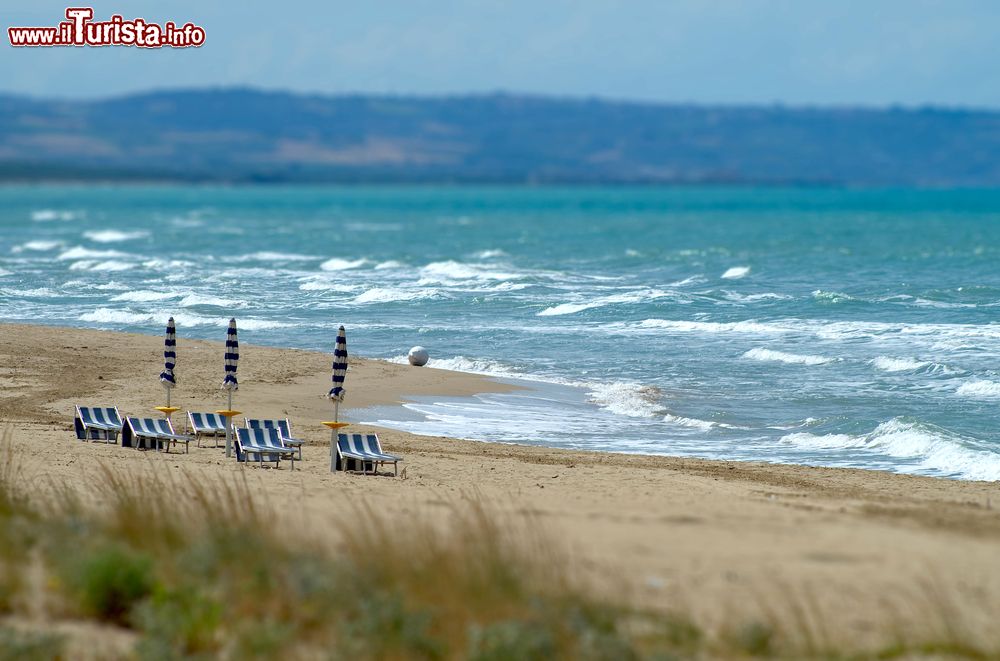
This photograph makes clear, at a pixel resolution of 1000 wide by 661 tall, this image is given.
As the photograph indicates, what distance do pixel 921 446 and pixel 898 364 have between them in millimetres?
7110

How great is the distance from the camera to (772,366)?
80.0ft

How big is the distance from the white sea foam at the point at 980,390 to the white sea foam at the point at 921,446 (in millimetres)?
3130

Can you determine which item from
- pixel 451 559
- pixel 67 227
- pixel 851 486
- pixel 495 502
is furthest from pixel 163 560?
pixel 67 227

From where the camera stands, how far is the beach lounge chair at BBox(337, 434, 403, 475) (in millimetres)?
14578

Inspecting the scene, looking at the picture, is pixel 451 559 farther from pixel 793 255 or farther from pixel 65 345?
pixel 793 255

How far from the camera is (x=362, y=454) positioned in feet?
48.2

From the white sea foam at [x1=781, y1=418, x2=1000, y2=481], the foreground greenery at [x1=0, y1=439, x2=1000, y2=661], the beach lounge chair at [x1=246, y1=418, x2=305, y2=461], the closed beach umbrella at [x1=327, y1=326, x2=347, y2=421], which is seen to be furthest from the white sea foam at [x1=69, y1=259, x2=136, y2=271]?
the foreground greenery at [x1=0, y1=439, x2=1000, y2=661]

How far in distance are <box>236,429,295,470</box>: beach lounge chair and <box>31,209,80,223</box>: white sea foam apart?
86062 millimetres

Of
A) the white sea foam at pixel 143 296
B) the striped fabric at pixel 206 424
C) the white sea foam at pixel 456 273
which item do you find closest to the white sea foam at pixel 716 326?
the white sea foam at pixel 456 273

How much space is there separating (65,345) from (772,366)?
1350cm

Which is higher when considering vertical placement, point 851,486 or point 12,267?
point 12,267

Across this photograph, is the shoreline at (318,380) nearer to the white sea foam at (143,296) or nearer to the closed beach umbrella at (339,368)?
the closed beach umbrella at (339,368)

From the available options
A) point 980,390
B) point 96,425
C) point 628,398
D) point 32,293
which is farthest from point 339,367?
point 32,293

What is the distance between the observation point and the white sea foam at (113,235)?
2798 inches
